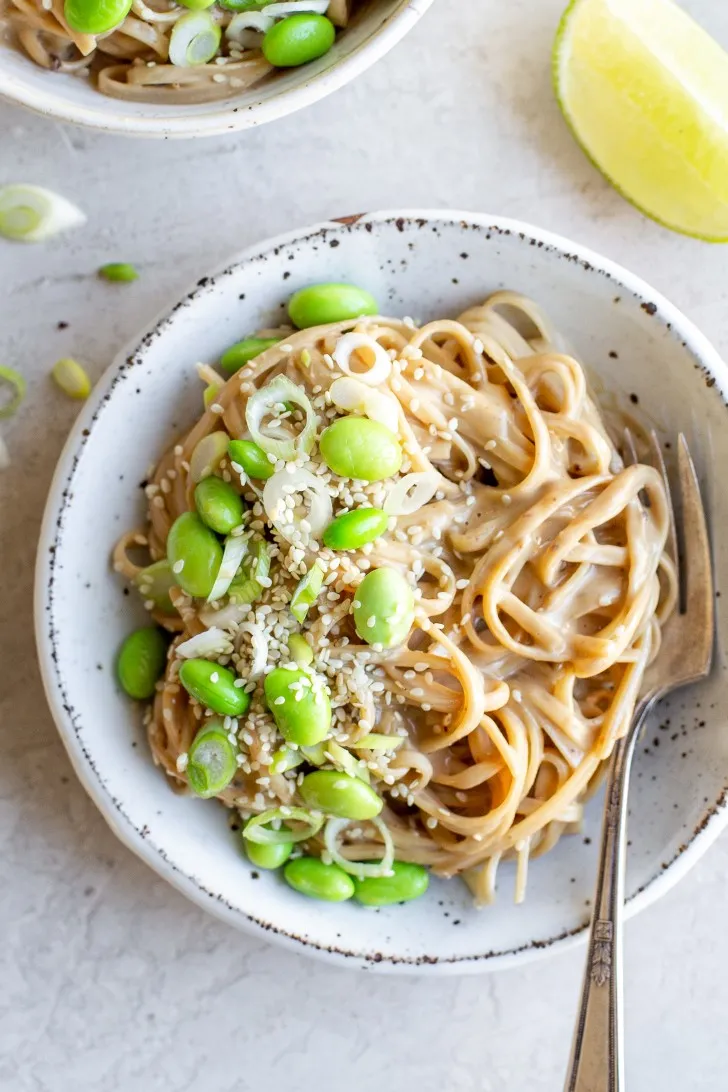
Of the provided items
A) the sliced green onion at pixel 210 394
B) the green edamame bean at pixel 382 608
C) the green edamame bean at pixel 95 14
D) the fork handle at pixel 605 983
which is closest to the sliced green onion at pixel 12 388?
the sliced green onion at pixel 210 394

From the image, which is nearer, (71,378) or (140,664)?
(140,664)

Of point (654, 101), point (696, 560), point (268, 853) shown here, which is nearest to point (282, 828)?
point (268, 853)

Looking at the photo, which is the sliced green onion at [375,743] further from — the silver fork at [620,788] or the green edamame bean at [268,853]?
the silver fork at [620,788]

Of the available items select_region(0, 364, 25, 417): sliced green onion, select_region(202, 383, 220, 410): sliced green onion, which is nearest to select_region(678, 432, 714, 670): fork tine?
select_region(202, 383, 220, 410): sliced green onion

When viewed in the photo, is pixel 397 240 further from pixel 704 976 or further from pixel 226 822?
pixel 704 976

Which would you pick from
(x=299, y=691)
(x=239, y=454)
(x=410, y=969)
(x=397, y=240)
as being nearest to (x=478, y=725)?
(x=299, y=691)

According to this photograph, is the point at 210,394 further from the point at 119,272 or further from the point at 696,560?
the point at 696,560
